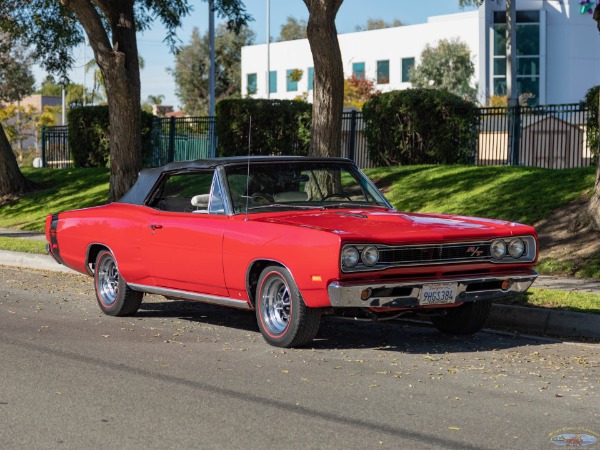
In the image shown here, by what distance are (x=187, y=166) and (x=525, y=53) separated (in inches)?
2521

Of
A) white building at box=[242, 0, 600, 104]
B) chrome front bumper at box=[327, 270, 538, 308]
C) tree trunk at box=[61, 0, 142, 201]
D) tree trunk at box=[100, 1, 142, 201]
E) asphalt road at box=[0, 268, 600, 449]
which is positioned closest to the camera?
asphalt road at box=[0, 268, 600, 449]

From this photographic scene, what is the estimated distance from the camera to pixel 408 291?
8977 mm

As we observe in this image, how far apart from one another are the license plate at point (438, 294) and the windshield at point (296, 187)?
154 cm

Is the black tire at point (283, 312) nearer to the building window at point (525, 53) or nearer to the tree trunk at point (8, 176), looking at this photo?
the tree trunk at point (8, 176)

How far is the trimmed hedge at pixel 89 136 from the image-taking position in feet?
116

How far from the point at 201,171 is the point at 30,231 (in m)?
14.7

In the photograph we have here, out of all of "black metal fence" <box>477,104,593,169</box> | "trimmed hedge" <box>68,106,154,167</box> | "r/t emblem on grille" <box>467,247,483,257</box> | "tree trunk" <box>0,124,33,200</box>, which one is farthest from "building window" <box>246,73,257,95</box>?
"r/t emblem on grille" <box>467,247,483,257</box>

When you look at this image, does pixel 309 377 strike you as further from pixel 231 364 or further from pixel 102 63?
pixel 102 63

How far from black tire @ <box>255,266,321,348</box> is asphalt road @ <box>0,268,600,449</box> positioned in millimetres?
168

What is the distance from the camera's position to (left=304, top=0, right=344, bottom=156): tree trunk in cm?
1767

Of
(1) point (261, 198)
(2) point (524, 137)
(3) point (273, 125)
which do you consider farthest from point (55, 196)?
(1) point (261, 198)

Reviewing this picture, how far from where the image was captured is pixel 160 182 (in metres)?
11.4

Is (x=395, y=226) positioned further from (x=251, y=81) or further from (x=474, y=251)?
(x=251, y=81)

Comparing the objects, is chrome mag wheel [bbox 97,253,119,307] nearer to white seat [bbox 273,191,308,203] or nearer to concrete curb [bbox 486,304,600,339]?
white seat [bbox 273,191,308,203]
